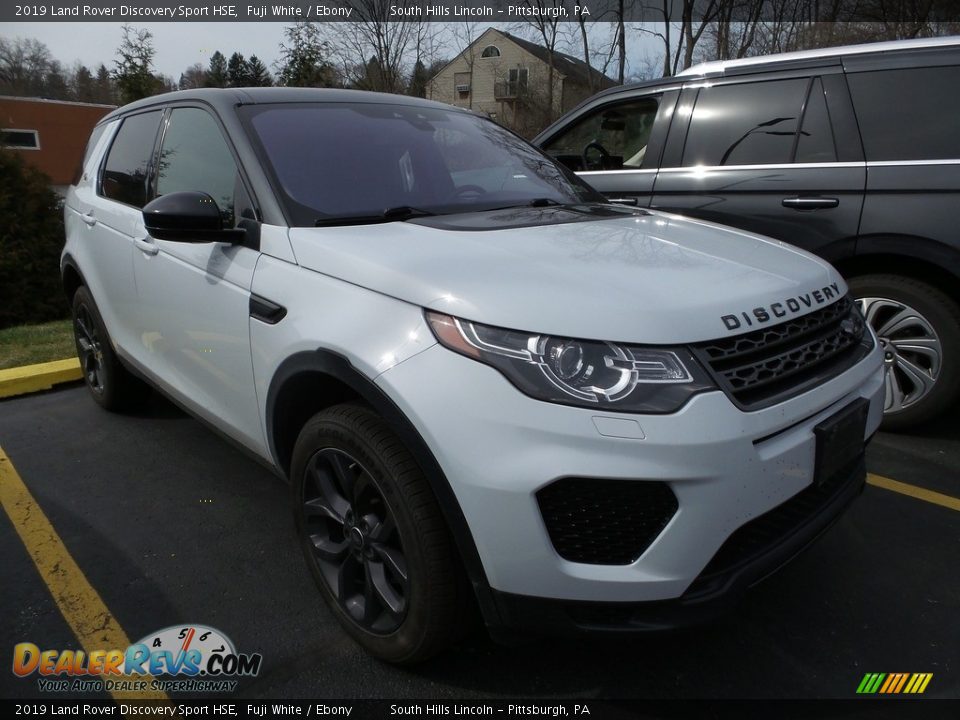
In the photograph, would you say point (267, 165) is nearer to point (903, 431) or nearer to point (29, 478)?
point (29, 478)

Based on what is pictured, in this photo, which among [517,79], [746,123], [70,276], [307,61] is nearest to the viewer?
[746,123]

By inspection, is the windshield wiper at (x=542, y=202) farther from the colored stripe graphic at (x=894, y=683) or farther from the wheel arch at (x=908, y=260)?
the colored stripe graphic at (x=894, y=683)

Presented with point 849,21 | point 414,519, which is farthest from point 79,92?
point 414,519

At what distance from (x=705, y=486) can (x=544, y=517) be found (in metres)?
0.37

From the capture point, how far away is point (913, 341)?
3.55 m

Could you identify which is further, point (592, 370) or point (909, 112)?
point (909, 112)

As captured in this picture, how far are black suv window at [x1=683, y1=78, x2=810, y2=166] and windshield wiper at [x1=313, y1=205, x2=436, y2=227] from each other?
2.36 m

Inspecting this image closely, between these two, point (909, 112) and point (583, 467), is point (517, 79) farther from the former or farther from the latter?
point (583, 467)

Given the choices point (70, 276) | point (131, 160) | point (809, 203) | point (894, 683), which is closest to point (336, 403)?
point (894, 683)

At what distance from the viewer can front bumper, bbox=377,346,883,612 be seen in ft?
5.06

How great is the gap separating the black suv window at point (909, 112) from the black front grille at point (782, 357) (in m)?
1.84

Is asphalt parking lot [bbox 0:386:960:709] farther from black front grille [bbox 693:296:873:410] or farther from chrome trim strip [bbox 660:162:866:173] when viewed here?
chrome trim strip [bbox 660:162:866:173]

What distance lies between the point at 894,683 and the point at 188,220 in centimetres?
260

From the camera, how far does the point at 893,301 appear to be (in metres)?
3.56
